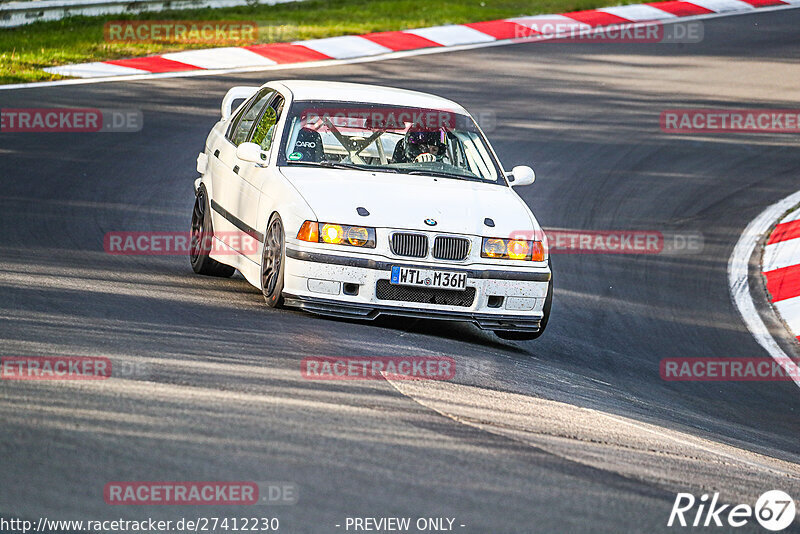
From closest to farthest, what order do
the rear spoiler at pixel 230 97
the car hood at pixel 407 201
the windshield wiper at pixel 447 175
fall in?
the car hood at pixel 407 201, the windshield wiper at pixel 447 175, the rear spoiler at pixel 230 97

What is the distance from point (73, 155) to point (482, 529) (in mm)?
9999

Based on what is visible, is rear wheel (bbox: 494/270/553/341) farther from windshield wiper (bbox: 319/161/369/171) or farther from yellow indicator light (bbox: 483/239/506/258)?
windshield wiper (bbox: 319/161/369/171)

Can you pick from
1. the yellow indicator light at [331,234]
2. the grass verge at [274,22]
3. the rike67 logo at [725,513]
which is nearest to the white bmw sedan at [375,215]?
the yellow indicator light at [331,234]

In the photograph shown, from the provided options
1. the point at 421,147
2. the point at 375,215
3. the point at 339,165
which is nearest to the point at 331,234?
the point at 375,215

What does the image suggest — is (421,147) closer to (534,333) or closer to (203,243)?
(534,333)

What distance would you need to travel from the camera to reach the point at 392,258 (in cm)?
789

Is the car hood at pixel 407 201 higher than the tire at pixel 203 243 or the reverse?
higher

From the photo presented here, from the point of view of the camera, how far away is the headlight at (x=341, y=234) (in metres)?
7.89

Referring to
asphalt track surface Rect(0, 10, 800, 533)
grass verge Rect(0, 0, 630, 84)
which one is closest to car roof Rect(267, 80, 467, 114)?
asphalt track surface Rect(0, 10, 800, 533)

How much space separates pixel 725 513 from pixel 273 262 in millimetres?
3919

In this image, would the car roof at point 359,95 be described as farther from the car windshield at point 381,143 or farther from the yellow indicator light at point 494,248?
the yellow indicator light at point 494,248

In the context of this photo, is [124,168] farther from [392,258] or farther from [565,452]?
[565,452]

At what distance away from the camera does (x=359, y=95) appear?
30.7 ft

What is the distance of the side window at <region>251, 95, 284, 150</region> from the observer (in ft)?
30.0
